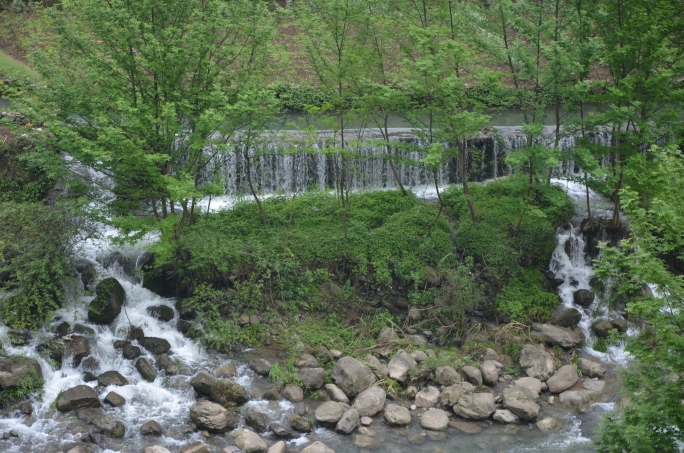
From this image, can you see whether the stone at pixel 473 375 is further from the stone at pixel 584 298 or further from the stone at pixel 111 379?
the stone at pixel 111 379

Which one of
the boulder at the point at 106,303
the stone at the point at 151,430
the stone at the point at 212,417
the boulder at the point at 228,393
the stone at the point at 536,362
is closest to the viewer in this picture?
the stone at the point at 151,430

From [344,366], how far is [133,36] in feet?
23.5

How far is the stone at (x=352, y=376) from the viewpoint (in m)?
11.2

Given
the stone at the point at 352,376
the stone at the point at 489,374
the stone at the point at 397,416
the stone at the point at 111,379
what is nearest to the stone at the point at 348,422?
the stone at the point at 397,416

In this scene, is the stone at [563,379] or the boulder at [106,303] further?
the boulder at [106,303]

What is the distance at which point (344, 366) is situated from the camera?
11492 millimetres

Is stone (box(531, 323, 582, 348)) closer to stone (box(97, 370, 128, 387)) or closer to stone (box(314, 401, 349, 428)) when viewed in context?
stone (box(314, 401, 349, 428))

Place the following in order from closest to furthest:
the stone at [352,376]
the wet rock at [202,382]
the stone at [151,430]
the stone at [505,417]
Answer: the stone at [151,430]
the stone at [505,417]
the wet rock at [202,382]
the stone at [352,376]

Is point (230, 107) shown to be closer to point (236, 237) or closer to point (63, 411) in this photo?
point (236, 237)

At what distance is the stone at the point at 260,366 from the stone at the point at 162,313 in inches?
82.2

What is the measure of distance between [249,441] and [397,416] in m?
2.43

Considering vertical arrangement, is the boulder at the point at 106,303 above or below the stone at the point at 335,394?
above

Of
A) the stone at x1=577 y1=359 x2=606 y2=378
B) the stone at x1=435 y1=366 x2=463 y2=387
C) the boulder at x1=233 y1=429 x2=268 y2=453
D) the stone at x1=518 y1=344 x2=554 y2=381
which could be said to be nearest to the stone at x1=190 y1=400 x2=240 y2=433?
the boulder at x1=233 y1=429 x2=268 y2=453

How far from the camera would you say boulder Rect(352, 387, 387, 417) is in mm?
10709
